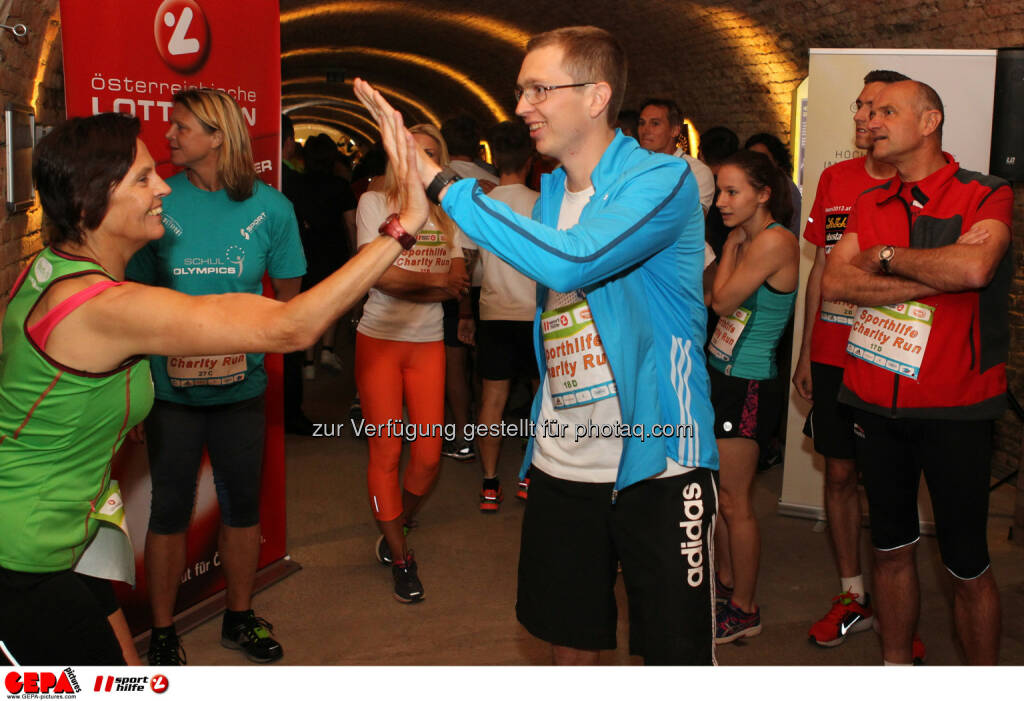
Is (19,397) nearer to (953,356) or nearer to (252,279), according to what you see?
(252,279)

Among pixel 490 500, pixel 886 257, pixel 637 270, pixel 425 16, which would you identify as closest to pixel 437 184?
pixel 637 270

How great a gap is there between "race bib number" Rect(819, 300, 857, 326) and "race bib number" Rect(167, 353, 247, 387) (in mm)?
2080

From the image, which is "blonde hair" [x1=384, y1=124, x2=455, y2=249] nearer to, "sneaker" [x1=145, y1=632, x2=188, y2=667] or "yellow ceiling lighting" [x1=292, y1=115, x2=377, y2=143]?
"sneaker" [x1=145, y1=632, x2=188, y2=667]

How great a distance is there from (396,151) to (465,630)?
2.25 metres

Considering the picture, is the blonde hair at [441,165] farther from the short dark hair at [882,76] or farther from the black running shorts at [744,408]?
the short dark hair at [882,76]

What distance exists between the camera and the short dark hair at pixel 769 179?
329 cm

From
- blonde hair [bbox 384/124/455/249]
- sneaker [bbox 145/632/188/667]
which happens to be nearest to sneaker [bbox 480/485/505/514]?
blonde hair [bbox 384/124/455/249]

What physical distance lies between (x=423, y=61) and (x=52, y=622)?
583 inches

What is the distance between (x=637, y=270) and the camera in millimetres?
2006

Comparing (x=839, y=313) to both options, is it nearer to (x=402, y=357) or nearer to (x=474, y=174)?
(x=402, y=357)

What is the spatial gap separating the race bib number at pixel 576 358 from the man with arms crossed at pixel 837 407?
152 centimetres

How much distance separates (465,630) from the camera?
3531 millimetres
